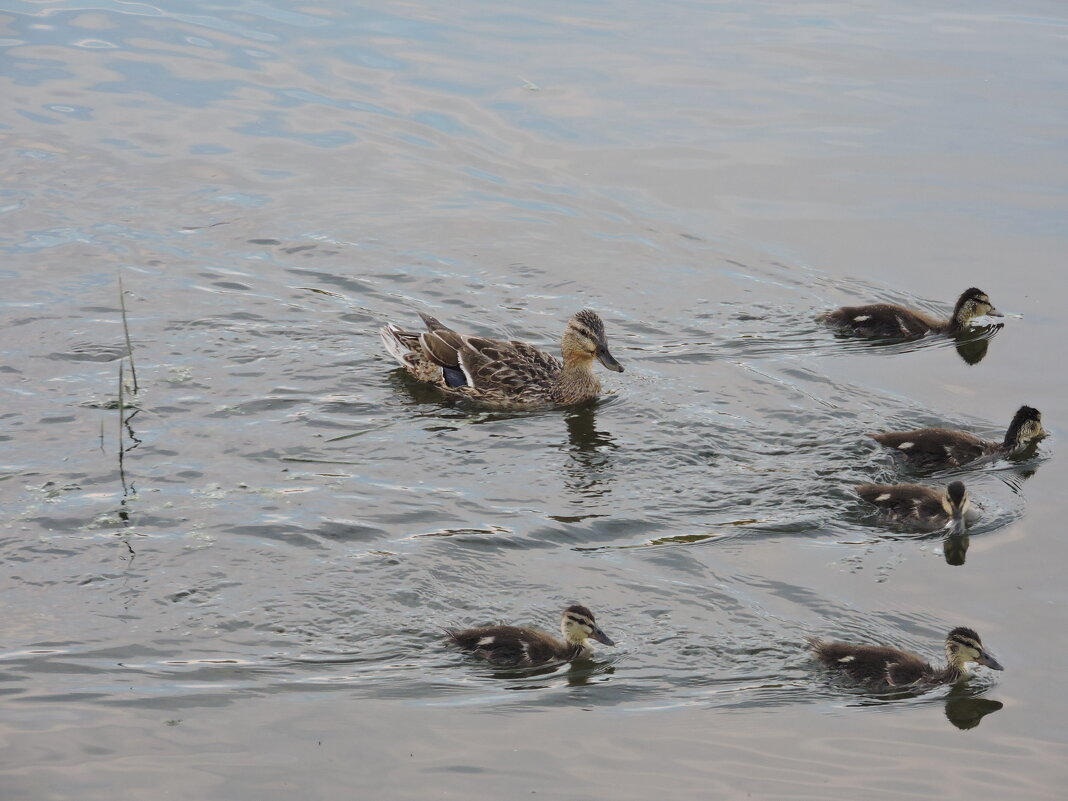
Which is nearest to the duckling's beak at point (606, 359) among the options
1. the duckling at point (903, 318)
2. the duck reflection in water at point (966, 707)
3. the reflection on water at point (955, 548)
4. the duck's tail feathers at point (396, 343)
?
the duck's tail feathers at point (396, 343)

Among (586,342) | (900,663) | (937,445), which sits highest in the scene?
(586,342)

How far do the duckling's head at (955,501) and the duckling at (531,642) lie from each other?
7.49 feet

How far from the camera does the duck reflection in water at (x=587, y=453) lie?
8062 mm

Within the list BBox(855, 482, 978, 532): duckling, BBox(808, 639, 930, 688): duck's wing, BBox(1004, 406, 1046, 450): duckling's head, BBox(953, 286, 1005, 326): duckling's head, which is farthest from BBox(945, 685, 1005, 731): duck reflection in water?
BBox(953, 286, 1005, 326): duckling's head

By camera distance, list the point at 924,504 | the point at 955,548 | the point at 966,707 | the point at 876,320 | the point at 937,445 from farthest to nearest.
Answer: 1. the point at 876,320
2. the point at 937,445
3. the point at 924,504
4. the point at 955,548
5. the point at 966,707

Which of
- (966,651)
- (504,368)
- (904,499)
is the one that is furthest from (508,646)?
(504,368)

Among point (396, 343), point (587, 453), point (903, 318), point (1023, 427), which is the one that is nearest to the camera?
point (1023, 427)

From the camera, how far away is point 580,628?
6375mm

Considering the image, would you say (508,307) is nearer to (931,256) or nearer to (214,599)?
(931,256)

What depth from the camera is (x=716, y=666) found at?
6402 mm

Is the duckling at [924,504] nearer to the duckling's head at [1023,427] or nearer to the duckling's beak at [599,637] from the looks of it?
the duckling's head at [1023,427]

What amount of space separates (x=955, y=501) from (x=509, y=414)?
303cm

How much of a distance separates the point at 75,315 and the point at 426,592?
14.0 feet

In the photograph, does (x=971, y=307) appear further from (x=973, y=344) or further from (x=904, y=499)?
(x=904, y=499)
